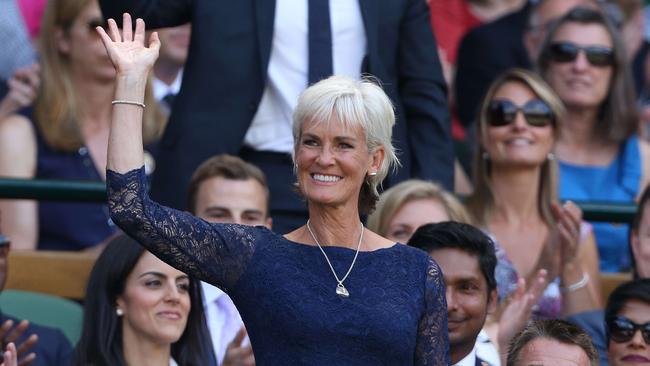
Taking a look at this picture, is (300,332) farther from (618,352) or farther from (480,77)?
(480,77)

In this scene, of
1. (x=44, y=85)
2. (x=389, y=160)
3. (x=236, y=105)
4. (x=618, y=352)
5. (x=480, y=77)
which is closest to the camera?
(x=389, y=160)

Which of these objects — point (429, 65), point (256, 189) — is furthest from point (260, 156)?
point (429, 65)

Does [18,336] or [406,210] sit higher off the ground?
[406,210]

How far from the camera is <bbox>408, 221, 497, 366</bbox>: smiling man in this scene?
492 centimetres

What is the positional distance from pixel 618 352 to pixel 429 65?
156 centimetres

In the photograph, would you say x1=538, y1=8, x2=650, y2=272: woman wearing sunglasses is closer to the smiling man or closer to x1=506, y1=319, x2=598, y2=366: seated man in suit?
the smiling man

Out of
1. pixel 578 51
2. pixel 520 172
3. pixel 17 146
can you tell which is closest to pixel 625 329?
pixel 520 172

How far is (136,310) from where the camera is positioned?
5340 mm

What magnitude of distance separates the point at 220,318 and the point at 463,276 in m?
1.19

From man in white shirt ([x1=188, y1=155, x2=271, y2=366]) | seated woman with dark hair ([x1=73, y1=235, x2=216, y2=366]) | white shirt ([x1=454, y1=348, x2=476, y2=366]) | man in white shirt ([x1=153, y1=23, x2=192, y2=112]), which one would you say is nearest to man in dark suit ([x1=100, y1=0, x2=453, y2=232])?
man in white shirt ([x1=188, y1=155, x2=271, y2=366])

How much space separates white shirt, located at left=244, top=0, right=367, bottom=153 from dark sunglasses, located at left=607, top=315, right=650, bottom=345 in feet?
4.61

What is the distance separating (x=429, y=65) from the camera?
19.9 ft

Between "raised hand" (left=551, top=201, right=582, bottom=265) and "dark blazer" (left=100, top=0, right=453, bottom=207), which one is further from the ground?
"dark blazer" (left=100, top=0, right=453, bottom=207)

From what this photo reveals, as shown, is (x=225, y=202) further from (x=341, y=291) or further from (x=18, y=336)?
(x=341, y=291)
